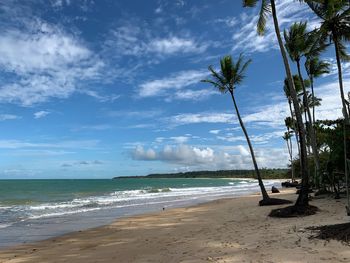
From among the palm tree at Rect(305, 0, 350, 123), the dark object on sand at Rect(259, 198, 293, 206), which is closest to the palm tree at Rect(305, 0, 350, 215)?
the palm tree at Rect(305, 0, 350, 123)

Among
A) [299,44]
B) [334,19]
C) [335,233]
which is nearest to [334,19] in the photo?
[334,19]

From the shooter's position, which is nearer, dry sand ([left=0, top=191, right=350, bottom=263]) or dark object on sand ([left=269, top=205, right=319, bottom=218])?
dry sand ([left=0, top=191, right=350, bottom=263])

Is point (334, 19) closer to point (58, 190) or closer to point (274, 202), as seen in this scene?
point (274, 202)

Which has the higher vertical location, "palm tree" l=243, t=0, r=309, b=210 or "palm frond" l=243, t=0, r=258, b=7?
"palm frond" l=243, t=0, r=258, b=7

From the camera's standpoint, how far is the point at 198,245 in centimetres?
955

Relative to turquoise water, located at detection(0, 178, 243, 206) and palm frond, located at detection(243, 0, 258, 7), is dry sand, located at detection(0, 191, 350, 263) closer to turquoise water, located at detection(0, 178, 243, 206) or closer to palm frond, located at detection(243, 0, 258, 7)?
palm frond, located at detection(243, 0, 258, 7)

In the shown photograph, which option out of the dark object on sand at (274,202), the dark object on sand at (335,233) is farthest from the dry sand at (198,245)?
the dark object on sand at (274,202)

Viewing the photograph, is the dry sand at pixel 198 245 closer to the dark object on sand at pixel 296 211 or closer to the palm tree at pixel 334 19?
the dark object on sand at pixel 296 211

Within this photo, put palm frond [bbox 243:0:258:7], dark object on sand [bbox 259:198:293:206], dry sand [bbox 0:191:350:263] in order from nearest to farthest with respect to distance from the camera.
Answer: dry sand [bbox 0:191:350:263] → palm frond [bbox 243:0:258:7] → dark object on sand [bbox 259:198:293:206]

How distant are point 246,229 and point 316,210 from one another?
3393 mm

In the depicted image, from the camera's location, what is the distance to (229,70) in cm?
1920

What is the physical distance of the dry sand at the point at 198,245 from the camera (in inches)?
293

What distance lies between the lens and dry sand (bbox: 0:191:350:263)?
7.45 meters

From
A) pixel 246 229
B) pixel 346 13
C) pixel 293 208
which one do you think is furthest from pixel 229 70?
pixel 246 229
